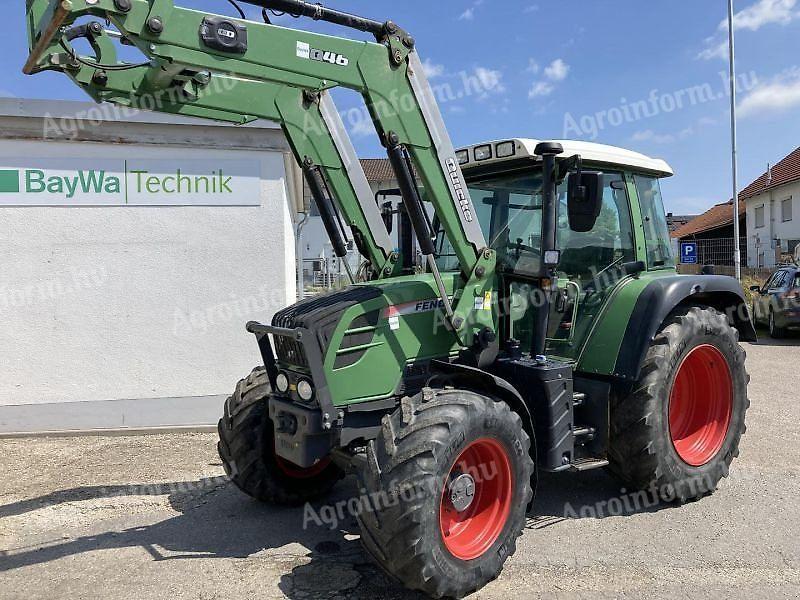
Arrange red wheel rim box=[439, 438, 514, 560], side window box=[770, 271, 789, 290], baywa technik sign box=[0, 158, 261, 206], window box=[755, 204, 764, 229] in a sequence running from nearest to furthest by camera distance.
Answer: red wheel rim box=[439, 438, 514, 560]
baywa technik sign box=[0, 158, 261, 206]
side window box=[770, 271, 789, 290]
window box=[755, 204, 764, 229]

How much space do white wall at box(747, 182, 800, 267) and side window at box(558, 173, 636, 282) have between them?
22.0 metres

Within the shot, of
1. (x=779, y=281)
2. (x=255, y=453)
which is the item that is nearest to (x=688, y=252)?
(x=779, y=281)

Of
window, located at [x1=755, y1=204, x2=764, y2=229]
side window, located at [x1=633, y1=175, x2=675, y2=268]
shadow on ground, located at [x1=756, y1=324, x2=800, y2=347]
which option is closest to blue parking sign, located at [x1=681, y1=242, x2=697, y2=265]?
shadow on ground, located at [x1=756, y1=324, x2=800, y2=347]

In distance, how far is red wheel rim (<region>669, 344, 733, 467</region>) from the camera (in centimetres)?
498

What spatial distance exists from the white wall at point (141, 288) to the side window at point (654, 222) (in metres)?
3.75

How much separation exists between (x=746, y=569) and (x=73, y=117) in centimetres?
678

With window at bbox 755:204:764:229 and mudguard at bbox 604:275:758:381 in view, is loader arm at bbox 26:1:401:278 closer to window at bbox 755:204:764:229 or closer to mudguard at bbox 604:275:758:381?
mudguard at bbox 604:275:758:381

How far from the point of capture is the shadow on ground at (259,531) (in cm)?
359

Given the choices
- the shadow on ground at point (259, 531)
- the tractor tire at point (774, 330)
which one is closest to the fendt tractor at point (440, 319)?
the shadow on ground at point (259, 531)

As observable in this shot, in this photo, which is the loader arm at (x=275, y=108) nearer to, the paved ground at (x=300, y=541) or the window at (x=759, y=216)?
the paved ground at (x=300, y=541)

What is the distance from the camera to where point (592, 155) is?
14.8 feet

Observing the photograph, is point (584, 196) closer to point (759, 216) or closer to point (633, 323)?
point (633, 323)

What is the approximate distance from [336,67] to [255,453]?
259 centimetres

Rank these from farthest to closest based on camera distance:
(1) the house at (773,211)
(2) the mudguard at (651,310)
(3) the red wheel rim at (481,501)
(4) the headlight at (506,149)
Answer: (1) the house at (773,211), (4) the headlight at (506,149), (2) the mudguard at (651,310), (3) the red wheel rim at (481,501)
